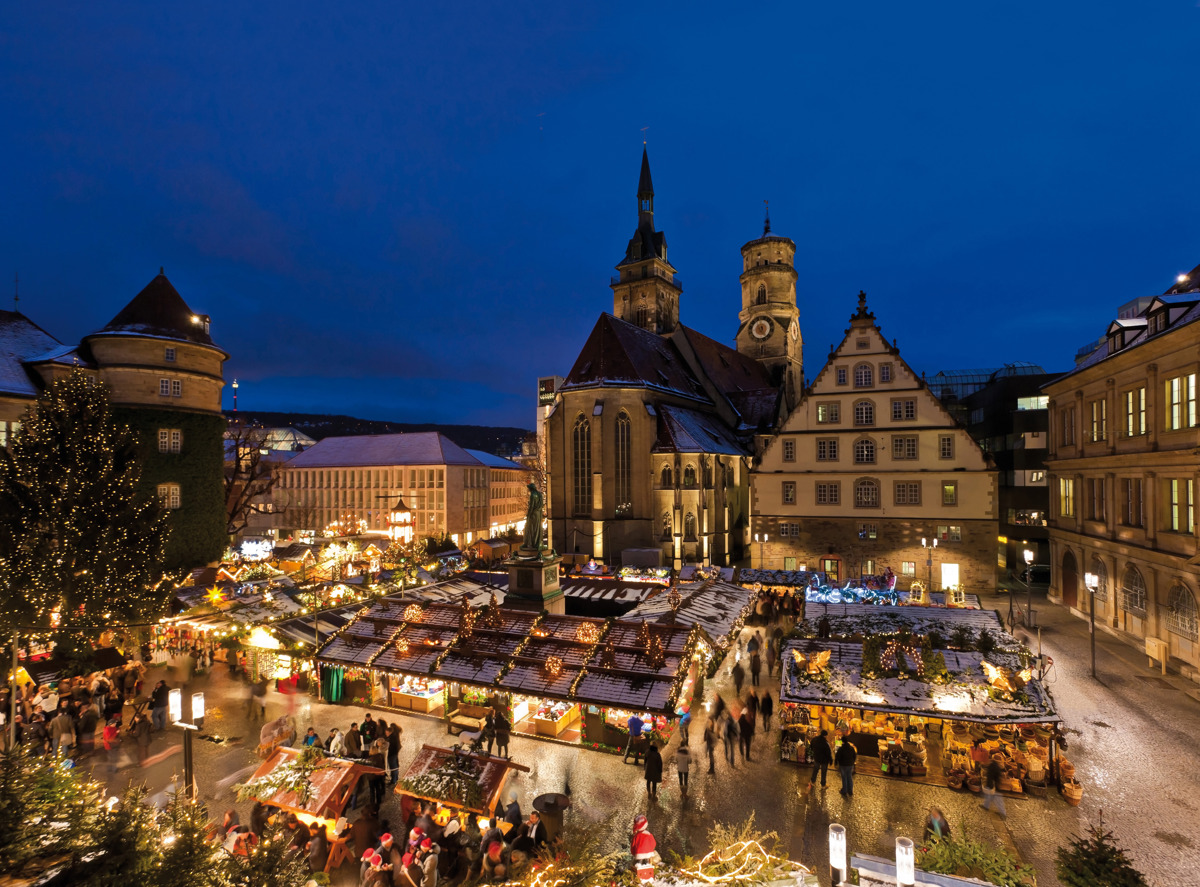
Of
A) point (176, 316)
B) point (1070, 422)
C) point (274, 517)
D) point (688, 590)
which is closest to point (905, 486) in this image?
point (1070, 422)

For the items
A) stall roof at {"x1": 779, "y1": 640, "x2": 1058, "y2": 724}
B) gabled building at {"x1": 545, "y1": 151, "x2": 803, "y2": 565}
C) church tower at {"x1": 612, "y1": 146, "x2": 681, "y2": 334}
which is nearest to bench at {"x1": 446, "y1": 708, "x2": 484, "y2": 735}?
stall roof at {"x1": 779, "y1": 640, "x2": 1058, "y2": 724}

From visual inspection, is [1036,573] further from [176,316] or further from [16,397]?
[16,397]

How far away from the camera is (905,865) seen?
6.54 m

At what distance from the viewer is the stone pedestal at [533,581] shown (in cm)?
1800

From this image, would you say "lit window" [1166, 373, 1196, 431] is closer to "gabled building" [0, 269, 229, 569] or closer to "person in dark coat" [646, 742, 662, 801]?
"person in dark coat" [646, 742, 662, 801]

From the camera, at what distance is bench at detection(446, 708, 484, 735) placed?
16156 mm

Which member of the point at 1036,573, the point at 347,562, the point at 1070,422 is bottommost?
the point at 1036,573

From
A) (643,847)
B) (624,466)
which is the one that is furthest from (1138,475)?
(624,466)

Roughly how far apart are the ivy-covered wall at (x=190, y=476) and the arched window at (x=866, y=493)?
35.5m

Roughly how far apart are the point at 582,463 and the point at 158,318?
26.6m

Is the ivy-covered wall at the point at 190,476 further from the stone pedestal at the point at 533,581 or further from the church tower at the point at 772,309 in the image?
the church tower at the point at 772,309

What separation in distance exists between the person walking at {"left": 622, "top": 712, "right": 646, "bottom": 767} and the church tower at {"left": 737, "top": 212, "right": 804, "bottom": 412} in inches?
2063

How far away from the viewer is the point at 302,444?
8725 cm

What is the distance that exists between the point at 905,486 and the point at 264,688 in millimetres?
31920
